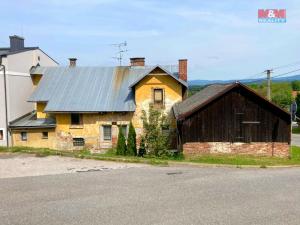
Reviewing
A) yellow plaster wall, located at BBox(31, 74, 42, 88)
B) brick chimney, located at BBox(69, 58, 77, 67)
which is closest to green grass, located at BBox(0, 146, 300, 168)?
yellow plaster wall, located at BBox(31, 74, 42, 88)

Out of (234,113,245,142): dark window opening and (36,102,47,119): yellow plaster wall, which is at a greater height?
(36,102,47,119): yellow plaster wall

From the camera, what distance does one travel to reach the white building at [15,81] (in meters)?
30.0

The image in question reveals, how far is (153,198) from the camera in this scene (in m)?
11.8

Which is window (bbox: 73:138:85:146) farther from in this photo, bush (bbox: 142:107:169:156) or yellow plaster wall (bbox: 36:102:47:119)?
bush (bbox: 142:107:169:156)

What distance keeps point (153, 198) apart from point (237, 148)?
12.0m

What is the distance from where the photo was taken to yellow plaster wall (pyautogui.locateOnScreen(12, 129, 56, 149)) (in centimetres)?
2992

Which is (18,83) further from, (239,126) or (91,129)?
(239,126)

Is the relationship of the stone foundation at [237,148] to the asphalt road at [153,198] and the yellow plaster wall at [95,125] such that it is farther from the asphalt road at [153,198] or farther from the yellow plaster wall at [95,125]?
the yellow plaster wall at [95,125]

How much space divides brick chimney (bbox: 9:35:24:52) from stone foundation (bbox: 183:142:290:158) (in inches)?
781

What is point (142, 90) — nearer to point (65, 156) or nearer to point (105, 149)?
point (105, 149)

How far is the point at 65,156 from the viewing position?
2086cm

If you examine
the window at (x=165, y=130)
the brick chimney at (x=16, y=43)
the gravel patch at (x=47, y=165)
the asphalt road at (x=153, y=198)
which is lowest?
the asphalt road at (x=153, y=198)

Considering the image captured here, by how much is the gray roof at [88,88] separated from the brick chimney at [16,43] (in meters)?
3.18

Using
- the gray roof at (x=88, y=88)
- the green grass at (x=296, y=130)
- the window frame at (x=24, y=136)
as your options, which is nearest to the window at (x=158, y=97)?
the gray roof at (x=88, y=88)
